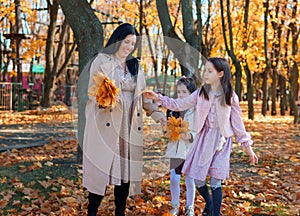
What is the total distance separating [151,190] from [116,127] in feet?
6.61

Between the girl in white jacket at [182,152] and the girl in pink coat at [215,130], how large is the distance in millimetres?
249

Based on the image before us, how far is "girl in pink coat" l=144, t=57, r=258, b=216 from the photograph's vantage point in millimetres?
4168

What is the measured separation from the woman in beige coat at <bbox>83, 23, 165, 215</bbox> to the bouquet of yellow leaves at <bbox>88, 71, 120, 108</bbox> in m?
0.09

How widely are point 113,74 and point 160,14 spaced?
5.27m

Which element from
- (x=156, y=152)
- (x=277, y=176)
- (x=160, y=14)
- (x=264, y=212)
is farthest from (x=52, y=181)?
(x=160, y=14)

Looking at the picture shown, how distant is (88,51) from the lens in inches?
251

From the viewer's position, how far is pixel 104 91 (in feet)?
11.9

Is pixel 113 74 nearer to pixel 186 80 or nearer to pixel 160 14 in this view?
pixel 186 80

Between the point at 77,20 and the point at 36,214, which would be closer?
the point at 36,214

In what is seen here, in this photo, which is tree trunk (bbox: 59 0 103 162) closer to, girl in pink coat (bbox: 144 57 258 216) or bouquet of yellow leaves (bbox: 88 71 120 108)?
girl in pink coat (bbox: 144 57 258 216)

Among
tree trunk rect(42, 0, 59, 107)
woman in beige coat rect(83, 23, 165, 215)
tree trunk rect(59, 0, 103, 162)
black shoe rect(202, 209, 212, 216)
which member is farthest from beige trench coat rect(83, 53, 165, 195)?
tree trunk rect(42, 0, 59, 107)

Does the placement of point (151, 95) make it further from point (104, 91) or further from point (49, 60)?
point (49, 60)

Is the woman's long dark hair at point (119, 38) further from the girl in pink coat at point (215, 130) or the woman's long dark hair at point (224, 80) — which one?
the woman's long dark hair at point (224, 80)

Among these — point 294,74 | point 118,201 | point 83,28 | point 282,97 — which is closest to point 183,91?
point 118,201
